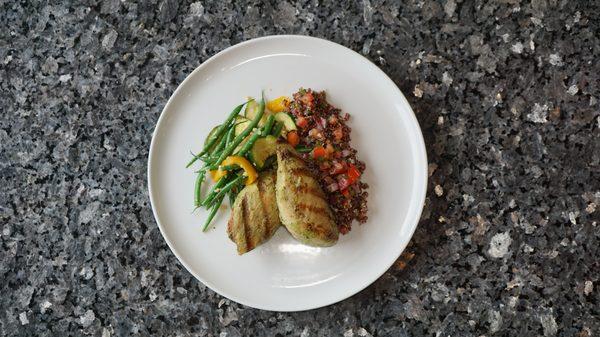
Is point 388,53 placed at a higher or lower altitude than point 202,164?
higher

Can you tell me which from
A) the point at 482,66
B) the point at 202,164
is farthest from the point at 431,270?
the point at 202,164

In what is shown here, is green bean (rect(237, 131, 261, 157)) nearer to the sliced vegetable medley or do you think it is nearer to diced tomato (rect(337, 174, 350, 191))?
the sliced vegetable medley

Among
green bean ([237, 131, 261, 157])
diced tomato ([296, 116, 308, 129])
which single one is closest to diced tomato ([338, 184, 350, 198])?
diced tomato ([296, 116, 308, 129])

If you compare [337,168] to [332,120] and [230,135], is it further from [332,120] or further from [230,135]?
[230,135]

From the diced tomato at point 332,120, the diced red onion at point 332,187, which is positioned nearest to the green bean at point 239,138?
the diced tomato at point 332,120

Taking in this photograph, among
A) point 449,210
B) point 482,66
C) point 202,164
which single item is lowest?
point 449,210

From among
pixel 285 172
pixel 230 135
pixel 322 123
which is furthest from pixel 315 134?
pixel 230 135

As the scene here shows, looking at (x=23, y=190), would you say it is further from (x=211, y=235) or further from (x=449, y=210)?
(x=449, y=210)
